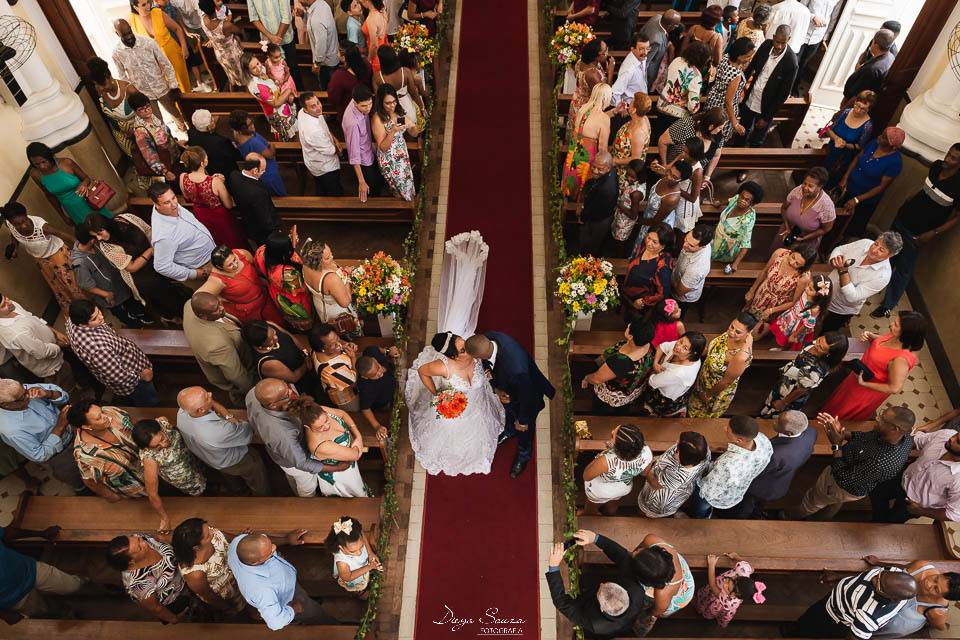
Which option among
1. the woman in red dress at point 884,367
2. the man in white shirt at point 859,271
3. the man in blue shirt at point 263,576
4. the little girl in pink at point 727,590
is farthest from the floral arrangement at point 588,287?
the man in blue shirt at point 263,576

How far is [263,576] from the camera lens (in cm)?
373

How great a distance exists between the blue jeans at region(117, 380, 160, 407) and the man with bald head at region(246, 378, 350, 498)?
1572mm

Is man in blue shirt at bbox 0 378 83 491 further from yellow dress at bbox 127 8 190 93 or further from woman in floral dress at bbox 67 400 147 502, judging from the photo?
yellow dress at bbox 127 8 190 93

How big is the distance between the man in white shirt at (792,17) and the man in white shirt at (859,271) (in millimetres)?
3269

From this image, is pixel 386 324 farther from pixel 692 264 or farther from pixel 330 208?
pixel 692 264

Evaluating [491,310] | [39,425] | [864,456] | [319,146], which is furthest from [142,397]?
[864,456]

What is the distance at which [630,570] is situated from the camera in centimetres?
367

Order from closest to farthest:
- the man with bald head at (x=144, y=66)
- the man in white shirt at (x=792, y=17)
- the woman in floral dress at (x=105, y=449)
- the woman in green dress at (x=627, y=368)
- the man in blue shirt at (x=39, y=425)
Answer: the woman in floral dress at (x=105, y=449) < the man in blue shirt at (x=39, y=425) < the woman in green dress at (x=627, y=368) < the man with bald head at (x=144, y=66) < the man in white shirt at (x=792, y=17)

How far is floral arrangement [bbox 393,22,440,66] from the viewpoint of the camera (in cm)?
809

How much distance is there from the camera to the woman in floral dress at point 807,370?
183 inches

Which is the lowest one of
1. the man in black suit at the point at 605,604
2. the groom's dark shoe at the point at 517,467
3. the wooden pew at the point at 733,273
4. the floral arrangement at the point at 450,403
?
the groom's dark shoe at the point at 517,467

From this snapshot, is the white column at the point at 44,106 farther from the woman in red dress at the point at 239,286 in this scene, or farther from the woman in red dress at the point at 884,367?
the woman in red dress at the point at 884,367

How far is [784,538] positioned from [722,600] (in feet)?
2.58

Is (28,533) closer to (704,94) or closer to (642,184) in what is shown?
(642,184)
